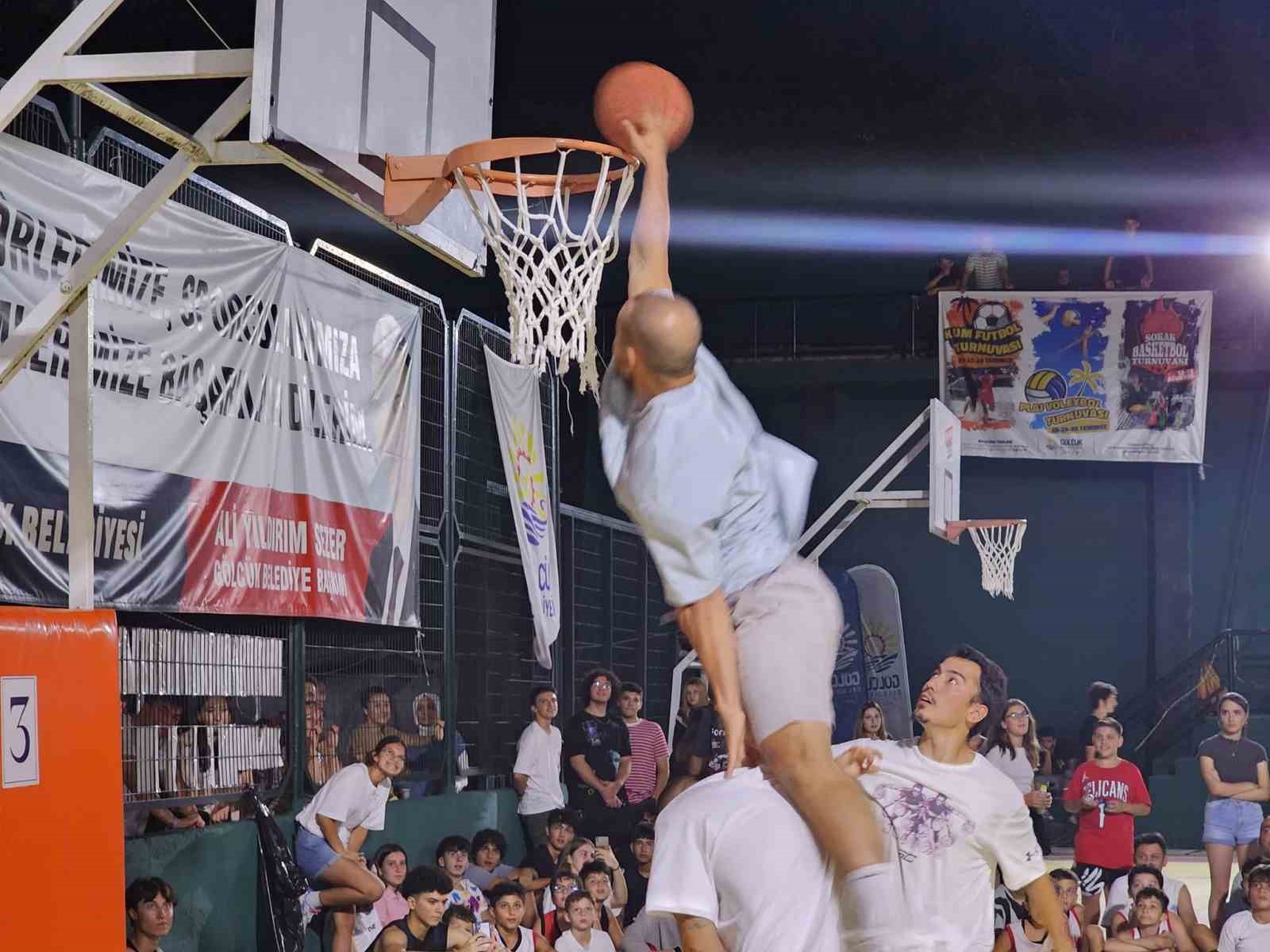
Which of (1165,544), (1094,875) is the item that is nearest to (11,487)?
(1094,875)

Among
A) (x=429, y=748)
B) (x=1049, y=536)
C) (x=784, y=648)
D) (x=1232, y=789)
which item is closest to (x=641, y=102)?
(x=784, y=648)

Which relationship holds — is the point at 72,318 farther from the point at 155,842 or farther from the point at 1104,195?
the point at 1104,195

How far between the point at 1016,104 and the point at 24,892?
40.4ft

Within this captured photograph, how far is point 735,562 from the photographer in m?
3.53

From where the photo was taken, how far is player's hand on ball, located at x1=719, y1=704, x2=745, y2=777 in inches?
134

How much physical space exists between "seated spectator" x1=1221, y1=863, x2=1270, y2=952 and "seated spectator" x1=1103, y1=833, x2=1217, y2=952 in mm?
415

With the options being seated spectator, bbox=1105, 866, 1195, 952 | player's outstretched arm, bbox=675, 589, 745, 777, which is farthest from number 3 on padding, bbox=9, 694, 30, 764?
seated spectator, bbox=1105, 866, 1195, 952

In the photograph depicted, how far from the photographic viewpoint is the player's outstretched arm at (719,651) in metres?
3.38

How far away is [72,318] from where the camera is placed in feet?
15.8

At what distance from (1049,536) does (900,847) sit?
1449 cm

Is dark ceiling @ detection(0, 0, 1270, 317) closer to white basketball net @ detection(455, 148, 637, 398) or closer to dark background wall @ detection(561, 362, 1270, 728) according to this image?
dark background wall @ detection(561, 362, 1270, 728)

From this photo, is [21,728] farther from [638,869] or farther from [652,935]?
[638,869]

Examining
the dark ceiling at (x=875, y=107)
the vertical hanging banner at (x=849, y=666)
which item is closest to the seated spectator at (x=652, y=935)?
the dark ceiling at (x=875, y=107)

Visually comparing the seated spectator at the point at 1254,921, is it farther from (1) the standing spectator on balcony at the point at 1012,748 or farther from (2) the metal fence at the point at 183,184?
(2) the metal fence at the point at 183,184
